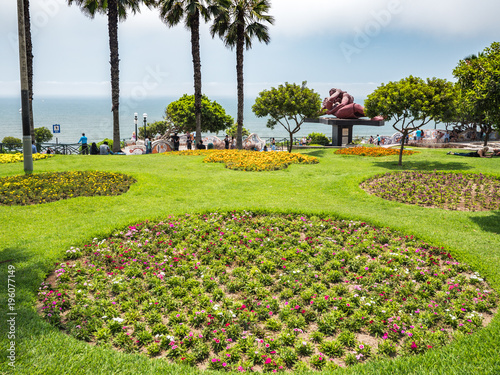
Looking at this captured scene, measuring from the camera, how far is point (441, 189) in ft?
42.8

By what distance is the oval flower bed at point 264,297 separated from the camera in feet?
15.5

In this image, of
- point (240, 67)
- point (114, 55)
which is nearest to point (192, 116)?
point (240, 67)

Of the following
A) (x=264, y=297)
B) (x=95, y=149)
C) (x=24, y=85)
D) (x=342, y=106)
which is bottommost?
(x=264, y=297)

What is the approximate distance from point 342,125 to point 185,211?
94.7ft

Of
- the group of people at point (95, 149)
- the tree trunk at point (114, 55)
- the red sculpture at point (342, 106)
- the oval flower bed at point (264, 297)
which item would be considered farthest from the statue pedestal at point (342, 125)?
the oval flower bed at point (264, 297)

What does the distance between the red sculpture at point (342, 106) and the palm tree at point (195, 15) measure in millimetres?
15013

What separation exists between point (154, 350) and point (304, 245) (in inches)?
163

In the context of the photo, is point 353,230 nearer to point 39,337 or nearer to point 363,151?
point 39,337

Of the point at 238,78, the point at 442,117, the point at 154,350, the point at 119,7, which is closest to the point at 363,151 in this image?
the point at 442,117

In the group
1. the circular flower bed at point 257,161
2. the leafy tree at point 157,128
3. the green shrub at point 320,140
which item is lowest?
the circular flower bed at point 257,161

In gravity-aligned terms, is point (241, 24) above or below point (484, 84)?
above

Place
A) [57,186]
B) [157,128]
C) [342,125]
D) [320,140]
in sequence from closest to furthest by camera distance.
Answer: [57,186], [342,125], [320,140], [157,128]

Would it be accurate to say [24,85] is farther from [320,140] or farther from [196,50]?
[320,140]

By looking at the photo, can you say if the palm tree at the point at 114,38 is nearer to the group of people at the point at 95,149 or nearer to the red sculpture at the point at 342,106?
the group of people at the point at 95,149
